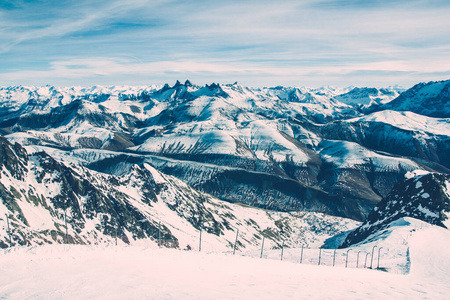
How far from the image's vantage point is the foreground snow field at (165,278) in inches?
1443

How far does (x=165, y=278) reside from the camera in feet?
140

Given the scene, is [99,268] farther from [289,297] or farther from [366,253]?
[366,253]

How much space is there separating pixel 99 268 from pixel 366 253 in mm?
84325

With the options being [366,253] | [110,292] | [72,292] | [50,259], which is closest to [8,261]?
[50,259]

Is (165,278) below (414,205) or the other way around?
the other way around

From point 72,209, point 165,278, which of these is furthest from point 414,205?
point 72,209

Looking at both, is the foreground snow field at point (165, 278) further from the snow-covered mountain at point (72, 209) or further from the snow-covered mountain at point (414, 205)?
the snow-covered mountain at point (414, 205)

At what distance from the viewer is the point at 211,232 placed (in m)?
197

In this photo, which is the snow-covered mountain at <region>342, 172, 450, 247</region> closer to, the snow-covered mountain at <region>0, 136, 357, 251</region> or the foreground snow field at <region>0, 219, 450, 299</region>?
the snow-covered mountain at <region>0, 136, 357, 251</region>

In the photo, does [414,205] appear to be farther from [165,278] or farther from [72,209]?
[72,209]

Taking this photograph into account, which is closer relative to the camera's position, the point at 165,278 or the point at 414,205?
the point at 165,278

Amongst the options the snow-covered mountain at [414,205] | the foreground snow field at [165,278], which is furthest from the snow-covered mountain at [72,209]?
the foreground snow field at [165,278]

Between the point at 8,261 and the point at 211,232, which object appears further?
the point at 211,232

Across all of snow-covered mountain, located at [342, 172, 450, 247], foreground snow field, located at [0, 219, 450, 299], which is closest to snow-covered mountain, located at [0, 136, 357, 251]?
snow-covered mountain, located at [342, 172, 450, 247]
